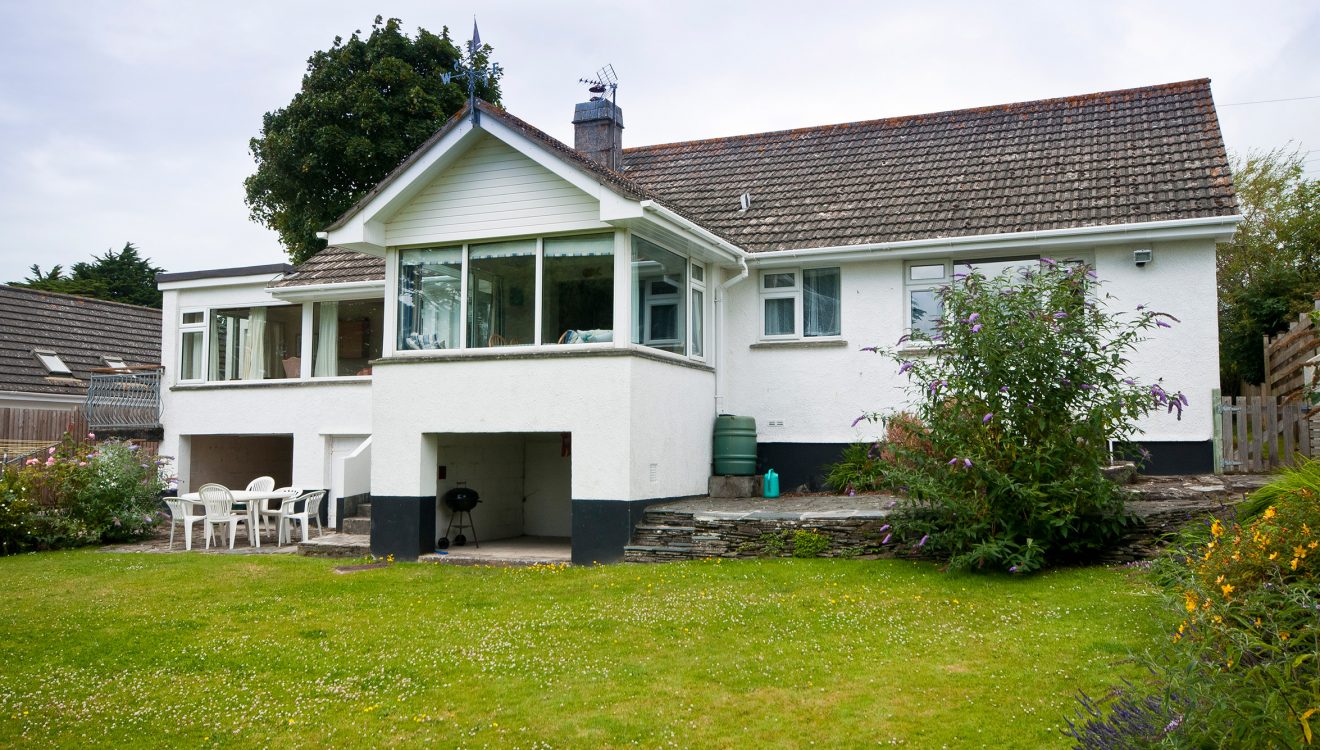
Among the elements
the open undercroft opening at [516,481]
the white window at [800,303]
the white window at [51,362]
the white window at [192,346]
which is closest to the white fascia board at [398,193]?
the open undercroft opening at [516,481]

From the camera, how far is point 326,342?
19.1 meters

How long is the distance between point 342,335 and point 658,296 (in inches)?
320

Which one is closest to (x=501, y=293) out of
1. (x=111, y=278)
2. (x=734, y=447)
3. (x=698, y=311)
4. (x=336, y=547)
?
(x=698, y=311)

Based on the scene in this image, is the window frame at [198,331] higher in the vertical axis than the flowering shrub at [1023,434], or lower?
higher

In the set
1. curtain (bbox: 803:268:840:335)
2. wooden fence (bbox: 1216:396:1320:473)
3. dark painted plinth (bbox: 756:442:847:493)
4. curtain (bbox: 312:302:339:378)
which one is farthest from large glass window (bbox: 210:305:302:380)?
wooden fence (bbox: 1216:396:1320:473)

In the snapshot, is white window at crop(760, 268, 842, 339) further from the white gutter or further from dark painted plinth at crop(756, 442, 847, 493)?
dark painted plinth at crop(756, 442, 847, 493)

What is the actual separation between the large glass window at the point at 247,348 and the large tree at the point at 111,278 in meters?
28.5

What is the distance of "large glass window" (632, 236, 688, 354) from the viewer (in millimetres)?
13398

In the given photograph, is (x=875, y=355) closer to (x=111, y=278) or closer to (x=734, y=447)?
(x=734, y=447)

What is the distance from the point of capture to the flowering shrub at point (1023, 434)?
10.1 metres

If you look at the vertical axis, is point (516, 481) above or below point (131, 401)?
below

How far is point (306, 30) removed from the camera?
27.4 m

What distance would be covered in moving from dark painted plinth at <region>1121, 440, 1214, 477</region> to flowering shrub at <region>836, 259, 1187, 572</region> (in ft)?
12.8

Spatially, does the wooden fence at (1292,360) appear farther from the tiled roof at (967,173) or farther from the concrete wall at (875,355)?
the tiled roof at (967,173)
